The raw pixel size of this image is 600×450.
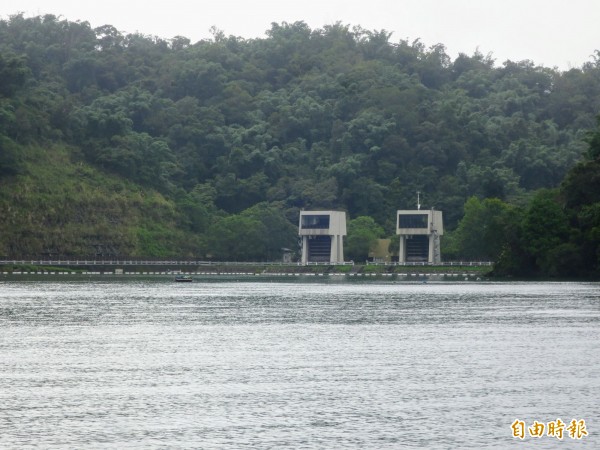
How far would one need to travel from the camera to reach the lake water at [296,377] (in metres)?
32.9

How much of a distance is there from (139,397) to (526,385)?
546 inches

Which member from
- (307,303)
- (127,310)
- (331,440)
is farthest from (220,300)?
(331,440)

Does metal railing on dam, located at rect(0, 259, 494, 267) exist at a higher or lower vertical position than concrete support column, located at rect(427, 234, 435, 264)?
lower

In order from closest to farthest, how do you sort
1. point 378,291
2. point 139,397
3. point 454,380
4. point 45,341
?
1. point 139,397
2. point 454,380
3. point 45,341
4. point 378,291

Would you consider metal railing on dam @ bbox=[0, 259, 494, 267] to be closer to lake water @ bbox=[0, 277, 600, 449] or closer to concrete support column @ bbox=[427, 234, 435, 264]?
concrete support column @ bbox=[427, 234, 435, 264]

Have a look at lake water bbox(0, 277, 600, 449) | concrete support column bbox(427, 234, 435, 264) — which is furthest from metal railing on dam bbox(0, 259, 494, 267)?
lake water bbox(0, 277, 600, 449)

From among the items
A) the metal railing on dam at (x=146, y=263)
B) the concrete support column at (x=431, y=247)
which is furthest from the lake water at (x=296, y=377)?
the concrete support column at (x=431, y=247)

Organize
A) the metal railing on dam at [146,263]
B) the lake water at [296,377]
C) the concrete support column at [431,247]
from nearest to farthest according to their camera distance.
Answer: the lake water at [296,377] → the metal railing on dam at [146,263] → the concrete support column at [431,247]

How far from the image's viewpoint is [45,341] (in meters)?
58.0

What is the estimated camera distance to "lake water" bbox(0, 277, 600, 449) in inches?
1296

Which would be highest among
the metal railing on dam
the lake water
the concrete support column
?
the concrete support column

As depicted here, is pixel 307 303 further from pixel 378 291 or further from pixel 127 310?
pixel 378 291

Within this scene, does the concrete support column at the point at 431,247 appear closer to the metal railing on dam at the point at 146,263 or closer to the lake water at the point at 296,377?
the metal railing on dam at the point at 146,263

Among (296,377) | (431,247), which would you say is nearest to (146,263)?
(431,247)
